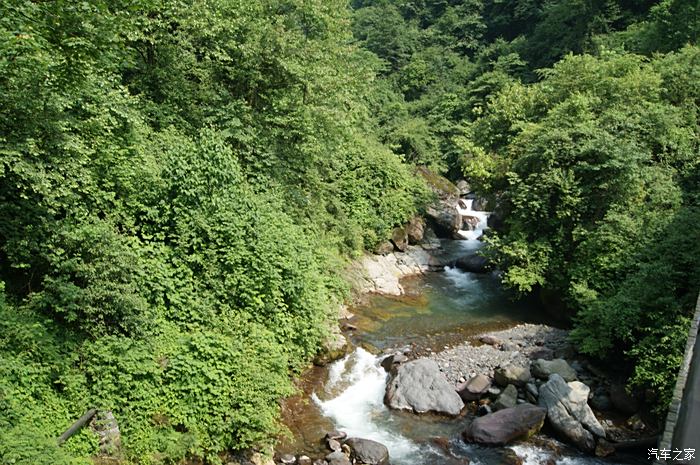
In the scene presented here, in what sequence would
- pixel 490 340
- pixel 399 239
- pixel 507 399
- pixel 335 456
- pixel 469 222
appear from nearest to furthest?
pixel 335 456 < pixel 507 399 < pixel 490 340 < pixel 399 239 < pixel 469 222

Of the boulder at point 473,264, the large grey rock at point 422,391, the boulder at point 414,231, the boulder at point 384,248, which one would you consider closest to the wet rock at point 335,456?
the large grey rock at point 422,391

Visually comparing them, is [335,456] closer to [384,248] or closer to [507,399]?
[507,399]

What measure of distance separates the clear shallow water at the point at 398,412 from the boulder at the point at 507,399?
773mm

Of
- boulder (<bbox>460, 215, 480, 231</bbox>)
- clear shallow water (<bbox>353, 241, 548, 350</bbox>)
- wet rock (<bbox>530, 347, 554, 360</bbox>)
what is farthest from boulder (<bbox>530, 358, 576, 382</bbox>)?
boulder (<bbox>460, 215, 480, 231</bbox>)

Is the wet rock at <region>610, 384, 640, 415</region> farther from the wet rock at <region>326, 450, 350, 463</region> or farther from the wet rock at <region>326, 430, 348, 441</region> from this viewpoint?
the wet rock at <region>326, 450, 350, 463</region>

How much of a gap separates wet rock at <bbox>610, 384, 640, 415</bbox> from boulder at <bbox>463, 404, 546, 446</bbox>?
2.04 m

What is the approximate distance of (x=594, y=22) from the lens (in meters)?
34.9

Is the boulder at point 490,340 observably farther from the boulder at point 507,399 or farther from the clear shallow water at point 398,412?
the boulder at point 507,399

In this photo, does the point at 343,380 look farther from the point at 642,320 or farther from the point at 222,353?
the point at 642,320

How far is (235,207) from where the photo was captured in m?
11.3

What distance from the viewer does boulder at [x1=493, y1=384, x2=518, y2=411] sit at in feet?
39.2

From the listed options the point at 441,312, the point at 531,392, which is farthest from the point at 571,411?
the point at 441,312

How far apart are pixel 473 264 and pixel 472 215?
24.9 ft

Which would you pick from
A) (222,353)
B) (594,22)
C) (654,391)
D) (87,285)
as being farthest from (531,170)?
(594,22)
